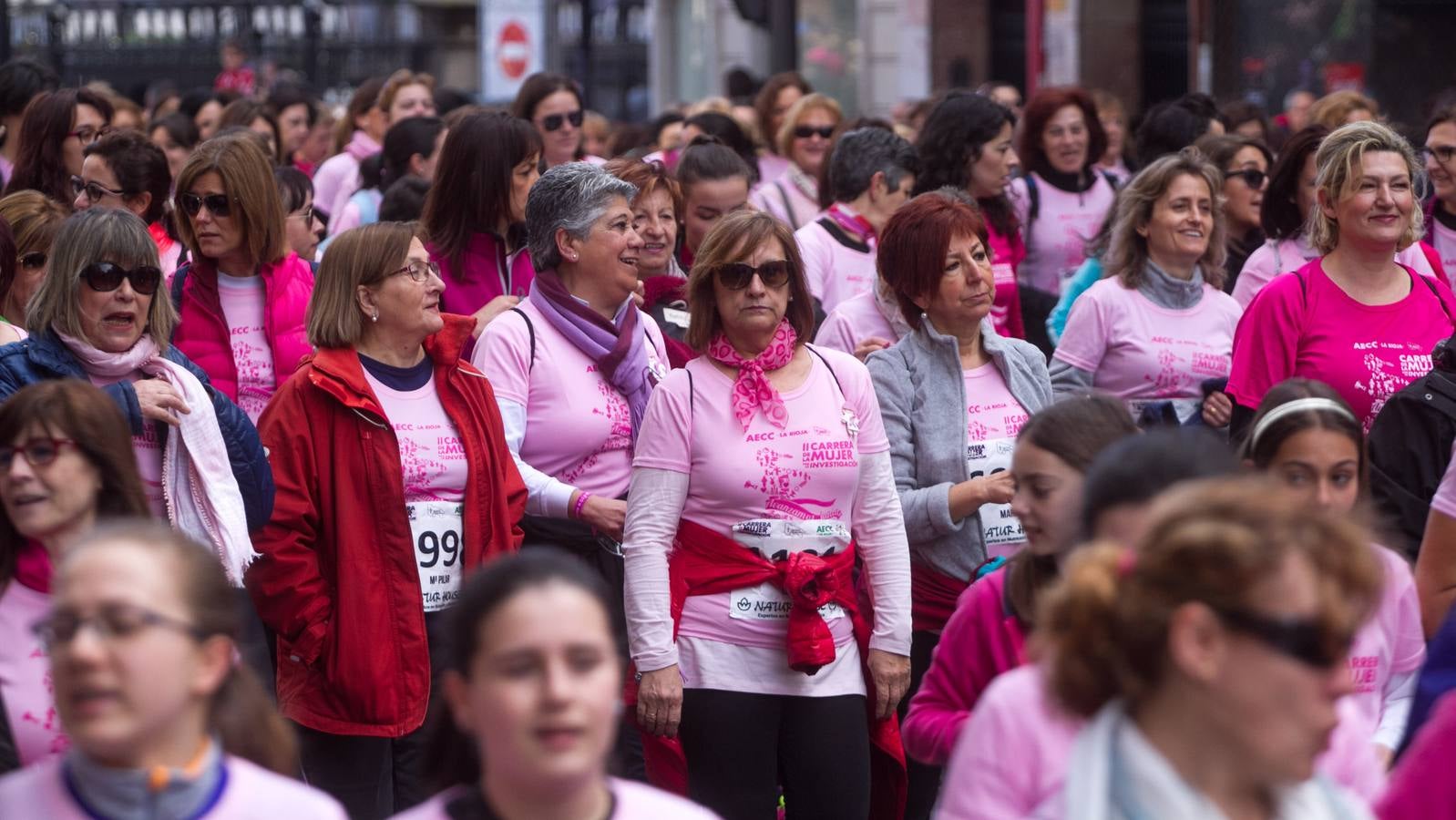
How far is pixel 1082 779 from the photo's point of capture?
8.66 feet

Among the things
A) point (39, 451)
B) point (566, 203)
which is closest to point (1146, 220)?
point (566, 203)

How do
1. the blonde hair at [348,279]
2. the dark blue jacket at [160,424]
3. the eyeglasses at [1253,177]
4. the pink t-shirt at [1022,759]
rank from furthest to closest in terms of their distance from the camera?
the eyeglasses at [1253,177] → the blonde hair at [348,279] → the dark blue jacket at [160,424] → the pink t-shirt at [1022,759]

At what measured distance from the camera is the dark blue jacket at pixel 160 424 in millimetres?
5051

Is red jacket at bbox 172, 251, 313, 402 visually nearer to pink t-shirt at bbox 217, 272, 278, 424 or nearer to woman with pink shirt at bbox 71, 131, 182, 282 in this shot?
pink t-shirt at bbox 217, 272, 278, 424

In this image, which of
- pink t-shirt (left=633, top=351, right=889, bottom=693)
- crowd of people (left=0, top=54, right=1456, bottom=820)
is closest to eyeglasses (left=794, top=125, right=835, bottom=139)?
crowd of people (left=0, top=54, right=1456, bottom=820)

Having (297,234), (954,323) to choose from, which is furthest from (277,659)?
(297,234)

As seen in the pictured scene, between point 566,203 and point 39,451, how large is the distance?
232 centimetres

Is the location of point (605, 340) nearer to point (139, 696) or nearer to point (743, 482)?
point (743, 482)

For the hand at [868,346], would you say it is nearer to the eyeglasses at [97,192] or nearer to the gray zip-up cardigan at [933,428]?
the gray zip-up cardigan at [933,428]

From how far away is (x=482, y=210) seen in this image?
22.3ft

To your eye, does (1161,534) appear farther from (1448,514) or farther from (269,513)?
(269,513)

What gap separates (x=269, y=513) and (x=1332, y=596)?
323 centimetres

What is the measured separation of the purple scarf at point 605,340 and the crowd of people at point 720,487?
0.5 inches

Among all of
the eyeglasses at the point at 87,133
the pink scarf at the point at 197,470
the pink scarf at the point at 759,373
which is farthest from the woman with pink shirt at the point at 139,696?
the eyeglasses at the point at 87,133
